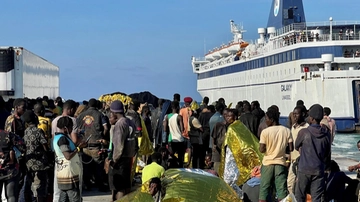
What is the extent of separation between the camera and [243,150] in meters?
9.44

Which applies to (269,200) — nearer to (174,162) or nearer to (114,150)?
(114,150)

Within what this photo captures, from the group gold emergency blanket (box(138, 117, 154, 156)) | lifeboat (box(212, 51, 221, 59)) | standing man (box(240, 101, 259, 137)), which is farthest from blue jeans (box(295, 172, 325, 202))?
lifeboat (box(212, 51, 221, 59))

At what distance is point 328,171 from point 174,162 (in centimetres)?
402

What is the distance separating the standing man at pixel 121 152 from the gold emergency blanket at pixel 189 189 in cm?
173

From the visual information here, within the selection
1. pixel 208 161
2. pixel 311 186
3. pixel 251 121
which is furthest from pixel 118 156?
pixel 208 161

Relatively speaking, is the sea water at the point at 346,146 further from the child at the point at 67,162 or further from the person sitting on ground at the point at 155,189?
the person sitting on ground at the point at 155,189

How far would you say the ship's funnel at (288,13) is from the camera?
53.3 m

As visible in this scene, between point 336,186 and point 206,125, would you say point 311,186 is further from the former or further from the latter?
point 206,125

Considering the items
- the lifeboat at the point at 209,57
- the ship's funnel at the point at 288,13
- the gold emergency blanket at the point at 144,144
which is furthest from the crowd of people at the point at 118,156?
the lifeboat at the point at 209,57

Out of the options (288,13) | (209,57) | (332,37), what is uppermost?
(288,13)

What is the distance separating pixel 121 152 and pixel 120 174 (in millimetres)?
339

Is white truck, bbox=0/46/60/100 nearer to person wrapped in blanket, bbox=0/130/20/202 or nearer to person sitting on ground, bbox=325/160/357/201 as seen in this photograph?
person wrapped in blanket, bbox=0/130/20/202

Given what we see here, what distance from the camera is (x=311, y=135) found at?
319 inches

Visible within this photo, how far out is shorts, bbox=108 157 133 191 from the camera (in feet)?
28.9
